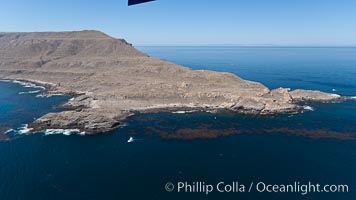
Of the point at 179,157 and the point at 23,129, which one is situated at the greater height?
the point at 179,157

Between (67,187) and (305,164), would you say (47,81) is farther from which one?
(305,164)

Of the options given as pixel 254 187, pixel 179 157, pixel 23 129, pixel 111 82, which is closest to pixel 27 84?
pixel 111 82

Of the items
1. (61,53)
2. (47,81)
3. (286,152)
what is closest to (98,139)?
(286,152)

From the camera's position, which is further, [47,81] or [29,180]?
[47,81]

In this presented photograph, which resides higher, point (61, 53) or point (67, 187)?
point (61, 53)

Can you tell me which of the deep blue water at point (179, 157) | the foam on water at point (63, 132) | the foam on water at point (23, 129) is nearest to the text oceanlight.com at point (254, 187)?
the deep blue water at point (179, 157)

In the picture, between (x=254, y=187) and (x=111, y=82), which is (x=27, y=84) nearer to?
(x=111, y=82)

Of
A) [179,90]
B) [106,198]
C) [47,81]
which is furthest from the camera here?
[47,81]
